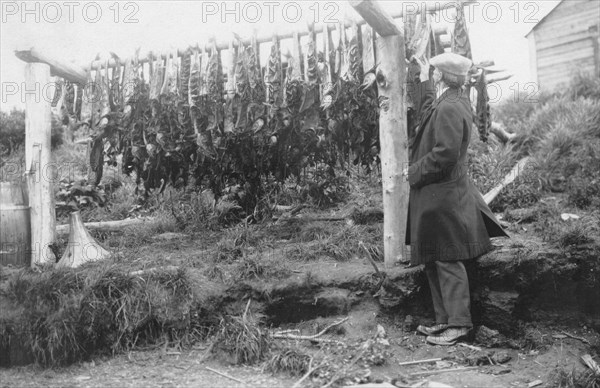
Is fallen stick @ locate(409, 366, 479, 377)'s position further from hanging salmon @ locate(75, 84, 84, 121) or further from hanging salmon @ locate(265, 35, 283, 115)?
hanging salmon @ locate(75, 84, 84, 121)

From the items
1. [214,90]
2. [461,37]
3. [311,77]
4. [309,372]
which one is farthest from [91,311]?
[461,37]

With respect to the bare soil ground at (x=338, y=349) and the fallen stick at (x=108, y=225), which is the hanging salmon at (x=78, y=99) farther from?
the bare soil ground at (x=338, y=349)

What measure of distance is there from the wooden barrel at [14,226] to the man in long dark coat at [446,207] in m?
3.78

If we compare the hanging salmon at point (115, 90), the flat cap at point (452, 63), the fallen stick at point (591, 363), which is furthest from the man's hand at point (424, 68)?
the hanging salmon at point (115, 90)

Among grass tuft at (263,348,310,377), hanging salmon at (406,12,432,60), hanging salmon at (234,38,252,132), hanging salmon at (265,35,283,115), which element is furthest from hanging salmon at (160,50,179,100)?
grass tuft at (263,348,310,377)

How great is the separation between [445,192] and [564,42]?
1502 centimetres

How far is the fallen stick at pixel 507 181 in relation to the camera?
7410mm

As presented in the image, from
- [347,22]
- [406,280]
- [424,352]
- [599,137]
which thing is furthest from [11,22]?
[599,137]

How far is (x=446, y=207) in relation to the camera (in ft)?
14.2

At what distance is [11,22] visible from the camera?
528 centimetres

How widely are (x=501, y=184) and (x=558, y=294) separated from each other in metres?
3.30

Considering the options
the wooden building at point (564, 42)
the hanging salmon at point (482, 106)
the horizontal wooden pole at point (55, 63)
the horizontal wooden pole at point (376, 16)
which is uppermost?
the wooden building at point (564, 42)

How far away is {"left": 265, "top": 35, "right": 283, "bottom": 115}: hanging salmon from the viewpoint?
5.35 metres

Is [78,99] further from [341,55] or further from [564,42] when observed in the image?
[564,42]
